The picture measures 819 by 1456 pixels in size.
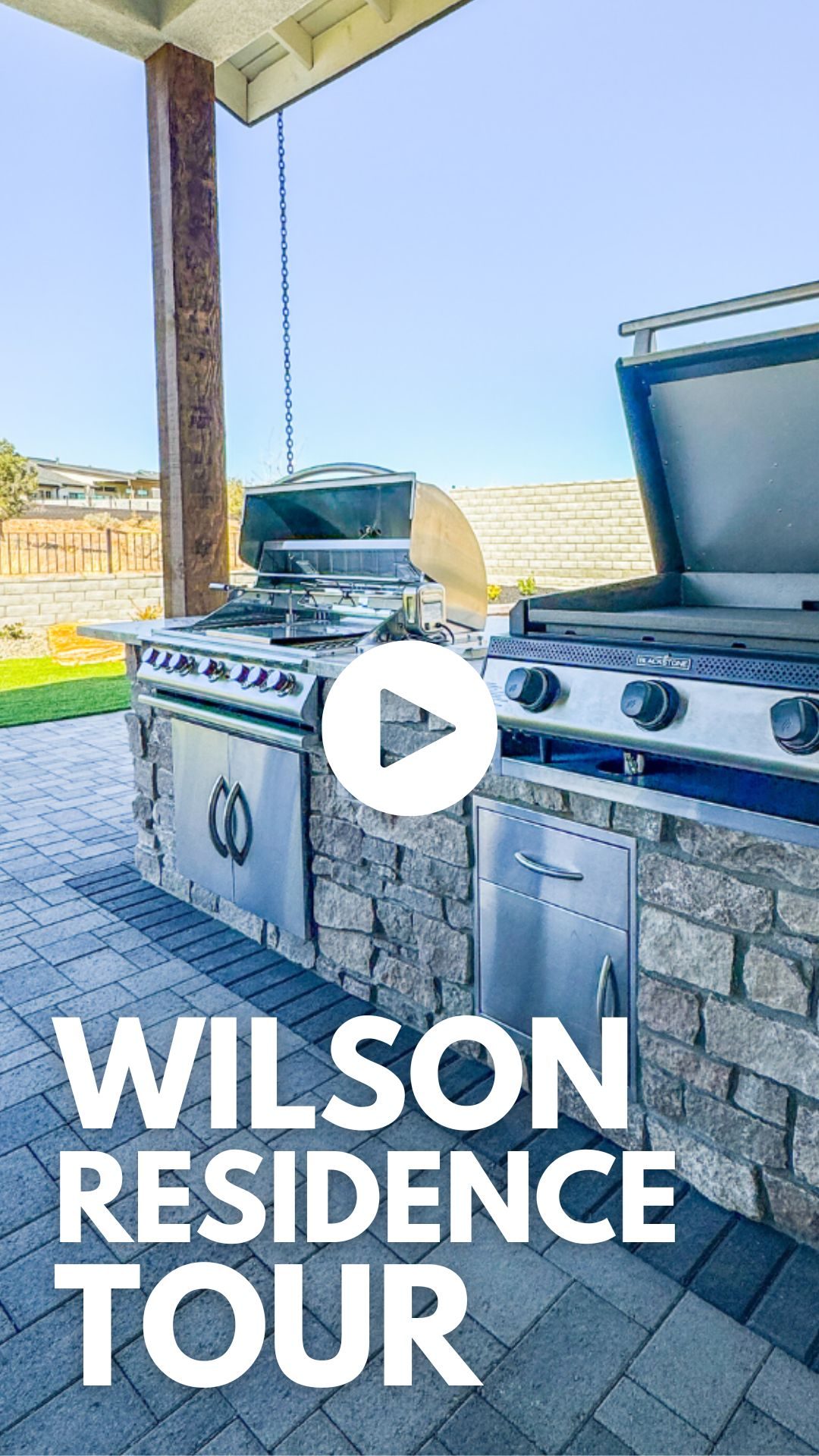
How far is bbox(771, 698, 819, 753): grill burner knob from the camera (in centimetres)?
143

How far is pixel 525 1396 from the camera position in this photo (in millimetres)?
1495

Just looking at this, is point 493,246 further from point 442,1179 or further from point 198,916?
point 442,1179

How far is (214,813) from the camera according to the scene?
3.15 meters

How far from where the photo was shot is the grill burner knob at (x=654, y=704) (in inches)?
65.2

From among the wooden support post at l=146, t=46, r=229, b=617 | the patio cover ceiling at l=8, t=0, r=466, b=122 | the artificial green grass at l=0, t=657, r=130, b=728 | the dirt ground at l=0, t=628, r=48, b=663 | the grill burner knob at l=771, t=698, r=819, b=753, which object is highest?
the patio cover ceiling at l=8, t=0, r=466, b=122

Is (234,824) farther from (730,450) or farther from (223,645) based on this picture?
(730,450)

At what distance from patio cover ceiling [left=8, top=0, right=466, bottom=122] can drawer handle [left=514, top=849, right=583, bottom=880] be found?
3.21 meters

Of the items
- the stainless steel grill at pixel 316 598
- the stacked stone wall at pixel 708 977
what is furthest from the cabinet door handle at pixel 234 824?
the stacked stone wall at pixel 708 977

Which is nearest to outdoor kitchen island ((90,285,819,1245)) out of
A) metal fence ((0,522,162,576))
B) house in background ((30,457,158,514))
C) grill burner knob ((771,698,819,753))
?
grill burner knob ((771,698,819,753))

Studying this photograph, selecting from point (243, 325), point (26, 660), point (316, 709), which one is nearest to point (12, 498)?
point (26, 660)

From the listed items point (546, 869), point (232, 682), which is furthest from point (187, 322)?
point (546, 869)

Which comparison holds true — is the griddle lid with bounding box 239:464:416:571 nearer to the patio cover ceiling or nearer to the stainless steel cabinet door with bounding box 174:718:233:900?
the stainless steel cabinet door with bounding box 174:718:233:900

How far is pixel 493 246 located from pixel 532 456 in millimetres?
4926

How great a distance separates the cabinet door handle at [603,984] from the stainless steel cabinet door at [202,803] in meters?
1.49
